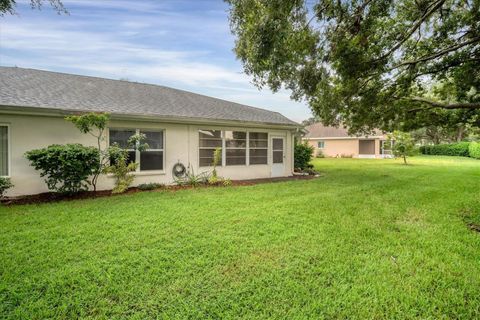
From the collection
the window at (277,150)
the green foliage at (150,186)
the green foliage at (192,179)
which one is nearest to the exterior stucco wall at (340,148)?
the window at (277,150)

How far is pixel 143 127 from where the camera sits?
1001cm

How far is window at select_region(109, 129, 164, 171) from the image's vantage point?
966 centimetres

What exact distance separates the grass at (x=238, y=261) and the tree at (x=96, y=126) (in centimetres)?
197

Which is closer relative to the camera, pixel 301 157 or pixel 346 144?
pixel 301 157

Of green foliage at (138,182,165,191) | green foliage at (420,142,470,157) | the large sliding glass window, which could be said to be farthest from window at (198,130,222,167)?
green foliage at (420,142,470,157)

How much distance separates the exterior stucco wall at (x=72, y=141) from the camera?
8039 mm

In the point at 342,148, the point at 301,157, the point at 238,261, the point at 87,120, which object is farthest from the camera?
the point at 342,148

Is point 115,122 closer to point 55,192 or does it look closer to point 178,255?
point 55,192

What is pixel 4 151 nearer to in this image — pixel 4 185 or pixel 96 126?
pixel 4 185

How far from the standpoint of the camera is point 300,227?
211 inches

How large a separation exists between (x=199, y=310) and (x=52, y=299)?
1.70 m

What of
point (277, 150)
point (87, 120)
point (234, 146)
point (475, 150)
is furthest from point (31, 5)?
point (475, 150)

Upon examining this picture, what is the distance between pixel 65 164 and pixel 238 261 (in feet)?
20.7

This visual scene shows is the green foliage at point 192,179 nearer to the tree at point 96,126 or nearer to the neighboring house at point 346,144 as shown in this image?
the tree at point 96,126
